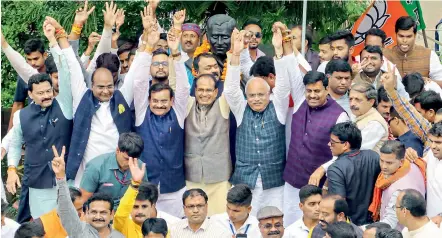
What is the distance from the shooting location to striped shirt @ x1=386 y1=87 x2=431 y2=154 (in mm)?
11430

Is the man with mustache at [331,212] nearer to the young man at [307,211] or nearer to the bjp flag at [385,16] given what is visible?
the young man at [307,211]

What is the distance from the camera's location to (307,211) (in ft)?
36.5

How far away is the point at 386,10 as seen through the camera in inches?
560

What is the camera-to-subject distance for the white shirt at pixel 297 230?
438 inches

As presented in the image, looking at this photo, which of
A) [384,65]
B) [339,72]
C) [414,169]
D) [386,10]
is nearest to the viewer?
[414,169]

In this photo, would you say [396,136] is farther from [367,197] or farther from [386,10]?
[386,10]

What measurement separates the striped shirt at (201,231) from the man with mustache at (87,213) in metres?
0.64

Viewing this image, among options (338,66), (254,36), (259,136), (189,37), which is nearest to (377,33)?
(254,36)

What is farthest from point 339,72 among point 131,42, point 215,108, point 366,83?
point 131,42

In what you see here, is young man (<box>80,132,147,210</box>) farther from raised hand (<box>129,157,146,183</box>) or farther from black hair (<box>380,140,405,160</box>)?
black hair (<box>380,140,405,160</box>)

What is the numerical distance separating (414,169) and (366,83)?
3.17ft

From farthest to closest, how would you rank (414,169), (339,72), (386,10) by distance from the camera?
(386,10)
(339,72)
(414,169)

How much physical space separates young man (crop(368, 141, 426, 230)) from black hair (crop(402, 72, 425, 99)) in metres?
1.45

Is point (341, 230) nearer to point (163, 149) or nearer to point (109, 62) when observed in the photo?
point (163, 149)
